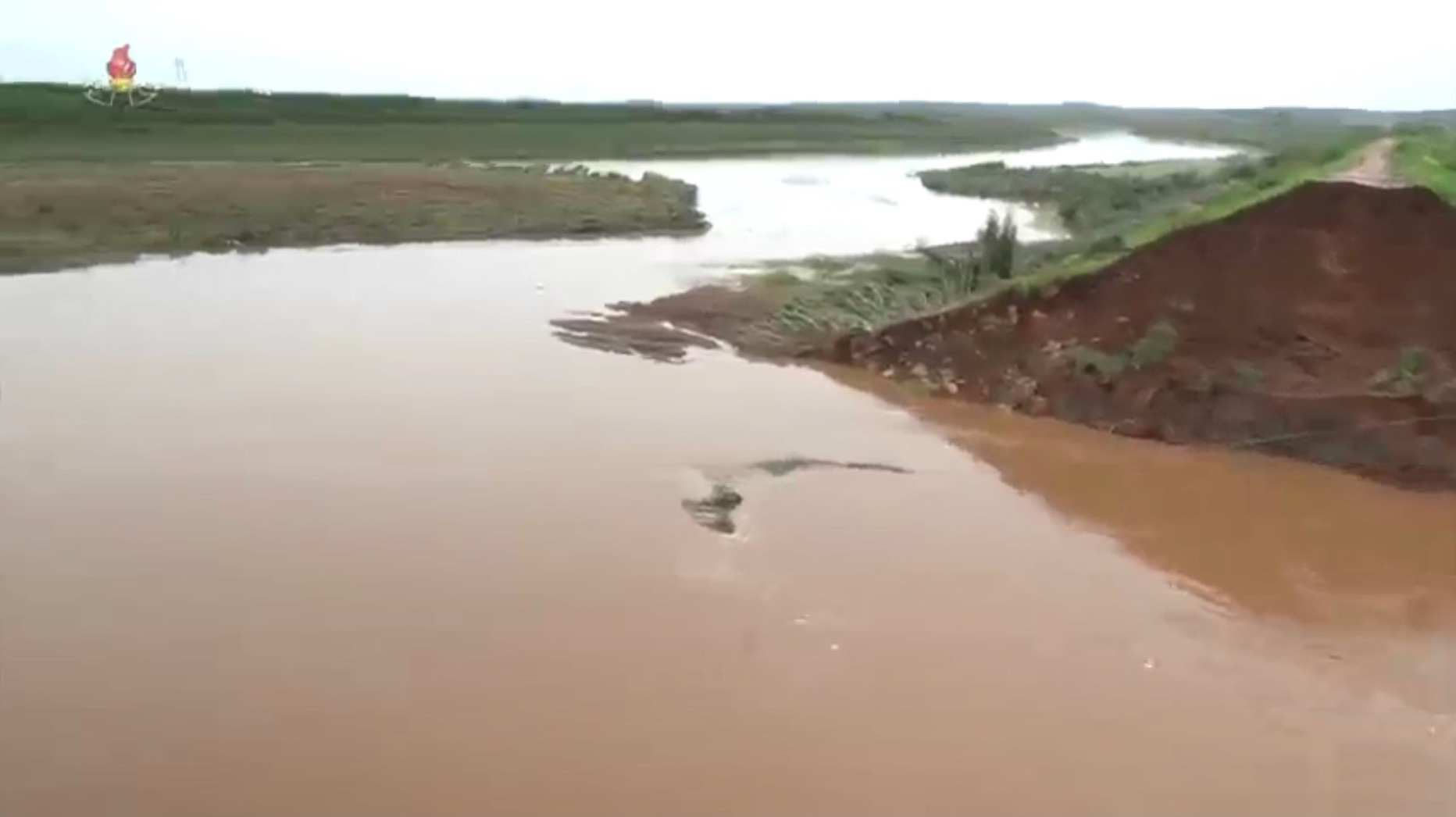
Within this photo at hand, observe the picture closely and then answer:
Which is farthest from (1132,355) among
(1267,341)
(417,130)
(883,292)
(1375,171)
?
(417,130)

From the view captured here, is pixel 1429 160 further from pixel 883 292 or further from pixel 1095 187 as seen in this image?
pixel 1095 187

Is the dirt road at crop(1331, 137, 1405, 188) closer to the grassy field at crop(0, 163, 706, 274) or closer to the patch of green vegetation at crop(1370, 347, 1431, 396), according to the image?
the patch of green vegetation at crop(1370, 347, 1431, 396)

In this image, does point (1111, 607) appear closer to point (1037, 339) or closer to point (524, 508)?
point (524, 508)

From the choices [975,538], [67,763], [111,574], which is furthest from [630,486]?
[67,763]

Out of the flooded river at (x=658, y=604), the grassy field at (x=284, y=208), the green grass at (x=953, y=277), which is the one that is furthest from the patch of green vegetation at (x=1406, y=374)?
the grassy field at (x=284, y=208)

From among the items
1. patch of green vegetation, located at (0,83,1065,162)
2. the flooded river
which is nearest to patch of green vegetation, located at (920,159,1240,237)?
the flooded river

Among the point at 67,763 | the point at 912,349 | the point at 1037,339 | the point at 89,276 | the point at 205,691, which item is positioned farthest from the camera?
the point at 89,276

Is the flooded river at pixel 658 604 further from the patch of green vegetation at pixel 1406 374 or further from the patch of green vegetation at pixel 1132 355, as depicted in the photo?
the patch of green vegetation at pixel 1406 374
